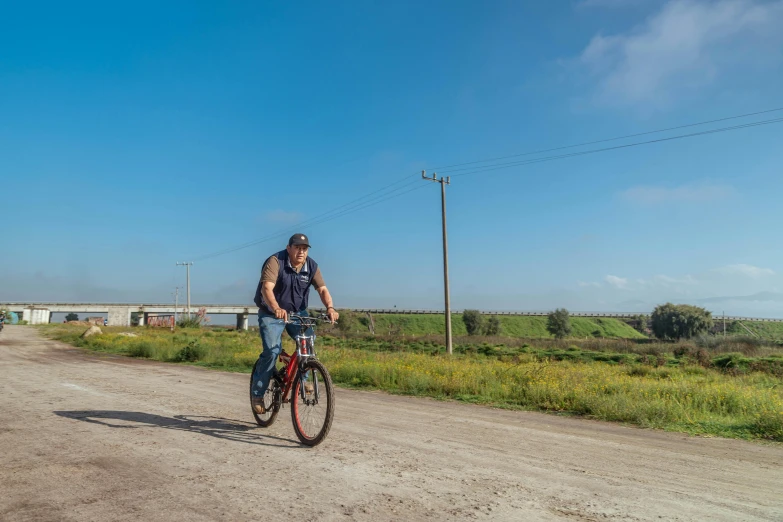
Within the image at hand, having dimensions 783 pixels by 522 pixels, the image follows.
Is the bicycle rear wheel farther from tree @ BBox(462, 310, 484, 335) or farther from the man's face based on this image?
tree @ BBox(462, 310, 484, 335)

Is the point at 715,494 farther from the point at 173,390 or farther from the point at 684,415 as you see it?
the point at 173,390

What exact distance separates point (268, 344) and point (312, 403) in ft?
3.07

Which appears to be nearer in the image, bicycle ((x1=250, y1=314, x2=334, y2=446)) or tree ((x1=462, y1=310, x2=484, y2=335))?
bicycle ((x1=250, y1=314, x2=334, y2=446))

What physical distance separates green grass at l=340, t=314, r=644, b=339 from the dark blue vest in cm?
9702

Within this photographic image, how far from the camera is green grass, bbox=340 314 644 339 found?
11238 centimetres

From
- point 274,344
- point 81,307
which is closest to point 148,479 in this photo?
point 274,344

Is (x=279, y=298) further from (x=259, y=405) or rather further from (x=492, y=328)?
(x=492, y=328)

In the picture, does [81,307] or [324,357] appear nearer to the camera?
[324,357]

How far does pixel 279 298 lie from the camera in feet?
20.9

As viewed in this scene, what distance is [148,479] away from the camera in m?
4.28

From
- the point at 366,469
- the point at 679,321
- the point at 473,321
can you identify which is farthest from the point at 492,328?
the point at 366,469

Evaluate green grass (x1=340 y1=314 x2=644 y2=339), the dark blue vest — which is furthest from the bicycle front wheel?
green grass (x1=340 y1=314 x2=644 y2=339)

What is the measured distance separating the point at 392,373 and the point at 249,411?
523 centimetres

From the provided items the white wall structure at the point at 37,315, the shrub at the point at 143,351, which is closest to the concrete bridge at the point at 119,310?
the white wall structure at the point at 37,315
